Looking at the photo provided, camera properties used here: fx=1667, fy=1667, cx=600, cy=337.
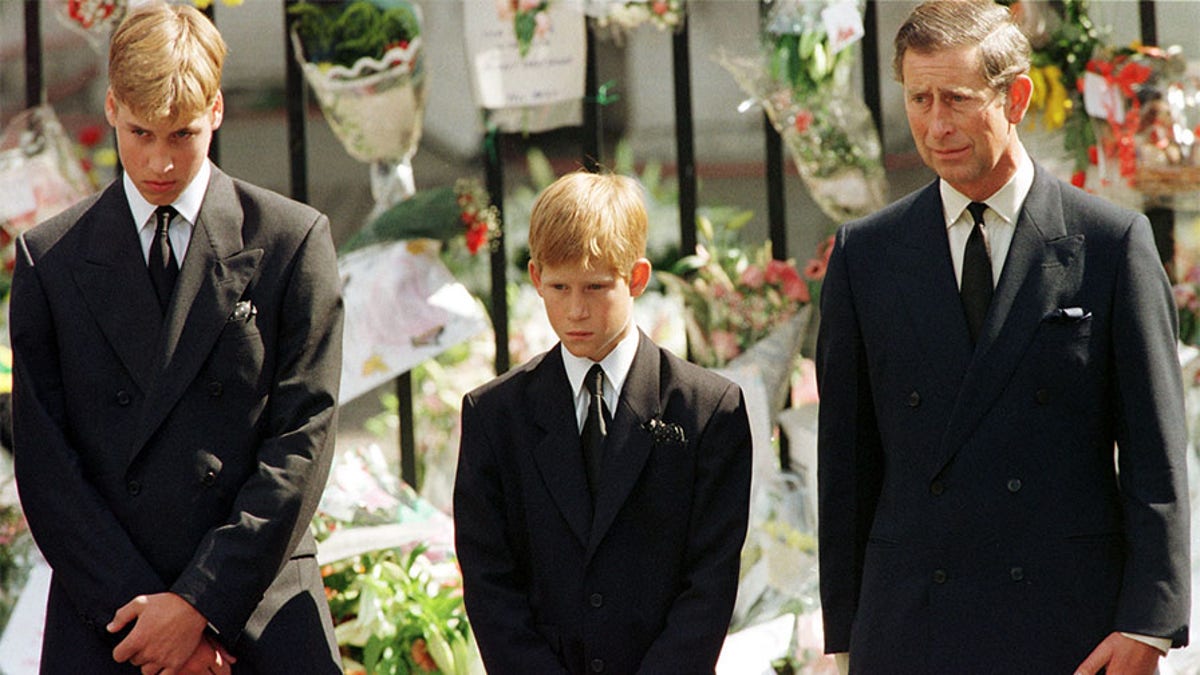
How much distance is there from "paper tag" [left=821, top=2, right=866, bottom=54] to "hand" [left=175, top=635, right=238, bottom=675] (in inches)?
74.4

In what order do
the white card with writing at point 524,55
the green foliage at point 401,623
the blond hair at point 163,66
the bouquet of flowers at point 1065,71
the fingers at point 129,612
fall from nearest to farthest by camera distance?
the fingers at point 129,612, the blond hair at point 163,66, the green foliage at point 401,623, the bouquet of flowers at point 1065,71, the white card with writing at point 524,55

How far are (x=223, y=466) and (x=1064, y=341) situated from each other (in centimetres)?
128

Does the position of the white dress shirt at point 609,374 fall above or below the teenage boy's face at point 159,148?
below

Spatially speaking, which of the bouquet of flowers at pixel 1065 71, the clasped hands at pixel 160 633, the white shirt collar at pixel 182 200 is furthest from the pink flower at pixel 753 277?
the clasped hands at pixel 160 633

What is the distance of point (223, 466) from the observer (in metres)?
2.58

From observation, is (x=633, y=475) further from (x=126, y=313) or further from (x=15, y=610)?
(x=15, y=610)

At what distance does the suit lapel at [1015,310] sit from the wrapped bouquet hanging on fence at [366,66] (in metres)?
1.75

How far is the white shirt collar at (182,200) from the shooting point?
2674 millimetres

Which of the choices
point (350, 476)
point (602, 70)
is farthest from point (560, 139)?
point (350, 476)

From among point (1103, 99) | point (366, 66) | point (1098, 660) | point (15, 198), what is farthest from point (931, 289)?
point (15, 198)

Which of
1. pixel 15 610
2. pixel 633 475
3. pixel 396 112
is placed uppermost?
pixel 396 112

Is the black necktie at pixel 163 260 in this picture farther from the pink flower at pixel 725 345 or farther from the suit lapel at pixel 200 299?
the pink flower at pixel 725 345

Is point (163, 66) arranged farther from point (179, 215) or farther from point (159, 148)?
point (179, 215)

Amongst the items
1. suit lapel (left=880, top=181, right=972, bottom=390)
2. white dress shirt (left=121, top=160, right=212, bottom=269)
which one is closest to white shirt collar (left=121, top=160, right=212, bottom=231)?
white dress shirt (left=121, top=160, right=212, bottom=269)
